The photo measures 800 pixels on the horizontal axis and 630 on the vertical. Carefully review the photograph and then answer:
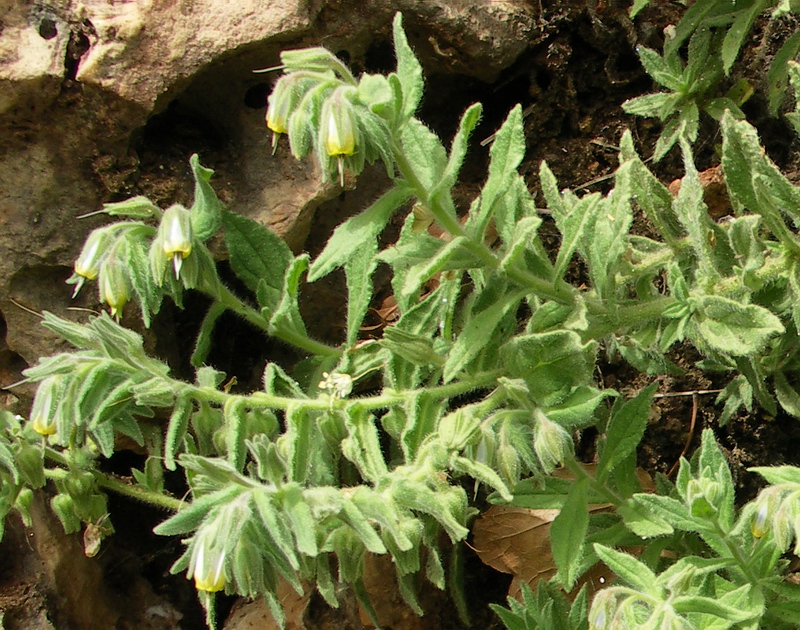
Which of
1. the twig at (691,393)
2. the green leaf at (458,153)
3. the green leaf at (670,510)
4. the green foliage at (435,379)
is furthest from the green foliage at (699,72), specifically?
the green leaf at (670,510)

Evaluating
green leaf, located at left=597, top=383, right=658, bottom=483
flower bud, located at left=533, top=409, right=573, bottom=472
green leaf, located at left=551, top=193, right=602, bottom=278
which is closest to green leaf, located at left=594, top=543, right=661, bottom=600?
flower bud, located at left=533, top=409, right=573, bottom=472

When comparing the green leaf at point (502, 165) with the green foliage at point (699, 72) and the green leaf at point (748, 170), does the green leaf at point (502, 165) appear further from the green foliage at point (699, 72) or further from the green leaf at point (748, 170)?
the green foliage at point (699, 72)

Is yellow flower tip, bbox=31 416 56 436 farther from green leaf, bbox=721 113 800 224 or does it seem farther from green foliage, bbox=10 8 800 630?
green leaf, bbox=721 113 800 224

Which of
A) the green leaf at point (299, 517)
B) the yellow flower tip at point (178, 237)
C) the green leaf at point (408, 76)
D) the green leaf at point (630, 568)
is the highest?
the green leaf at point (408, 76)

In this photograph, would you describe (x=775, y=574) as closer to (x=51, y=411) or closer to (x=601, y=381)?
(x=601, y=381)

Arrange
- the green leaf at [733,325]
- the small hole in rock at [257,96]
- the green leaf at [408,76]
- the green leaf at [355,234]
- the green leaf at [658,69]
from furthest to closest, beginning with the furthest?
the green leaf at [658,69] → the small hole in rock at [257,96] → the green leaf at [733,325] → the green leaf at [355,234] → the green leaf at [408,76]

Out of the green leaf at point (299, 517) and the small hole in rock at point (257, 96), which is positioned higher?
the small hole in rock at point (257, 96)
